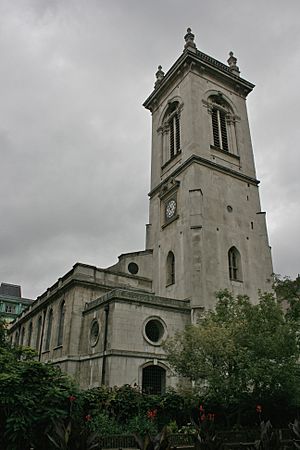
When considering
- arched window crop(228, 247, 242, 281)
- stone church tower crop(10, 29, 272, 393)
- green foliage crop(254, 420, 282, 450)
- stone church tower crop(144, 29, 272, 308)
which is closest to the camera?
green foliage crop(254, 420, 282, 450)

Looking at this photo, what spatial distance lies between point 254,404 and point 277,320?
4.19 m

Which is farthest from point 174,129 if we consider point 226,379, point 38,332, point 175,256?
point 226,379

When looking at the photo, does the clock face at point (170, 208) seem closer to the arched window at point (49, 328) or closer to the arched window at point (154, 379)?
the arched window at point (49, 328)

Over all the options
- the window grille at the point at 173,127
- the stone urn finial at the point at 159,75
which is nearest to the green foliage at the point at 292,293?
the window grille at the point at 173,127

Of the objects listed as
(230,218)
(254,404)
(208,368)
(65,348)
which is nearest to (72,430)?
(208,368)

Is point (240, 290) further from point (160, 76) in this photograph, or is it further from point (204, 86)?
point (160, 76)

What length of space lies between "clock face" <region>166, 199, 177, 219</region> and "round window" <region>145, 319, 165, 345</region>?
432 inches

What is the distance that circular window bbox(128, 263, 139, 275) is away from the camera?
112 ft

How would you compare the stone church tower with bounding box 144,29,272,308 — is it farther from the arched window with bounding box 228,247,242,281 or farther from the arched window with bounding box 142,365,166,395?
the arched window with bounding box 142,365,166,395

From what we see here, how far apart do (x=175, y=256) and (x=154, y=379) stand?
10387mm

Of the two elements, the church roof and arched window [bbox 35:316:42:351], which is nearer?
arched window [bbox 35:316:42:351]

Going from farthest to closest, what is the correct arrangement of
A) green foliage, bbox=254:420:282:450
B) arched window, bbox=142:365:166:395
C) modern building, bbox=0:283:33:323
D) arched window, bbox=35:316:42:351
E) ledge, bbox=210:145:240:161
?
modern building, bbox=0:283:33:323, arched window, bbox=35:316:42:351, ledge, bbox=210:145:240:161, arched window, bbox=142:365:166:395, green foliage, bbox=254:420:282:450

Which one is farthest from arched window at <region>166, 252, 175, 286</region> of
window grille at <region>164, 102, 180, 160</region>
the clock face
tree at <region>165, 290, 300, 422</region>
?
tree at <region>165, 290, 300, 422</region>

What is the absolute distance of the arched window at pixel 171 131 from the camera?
3806 cm
